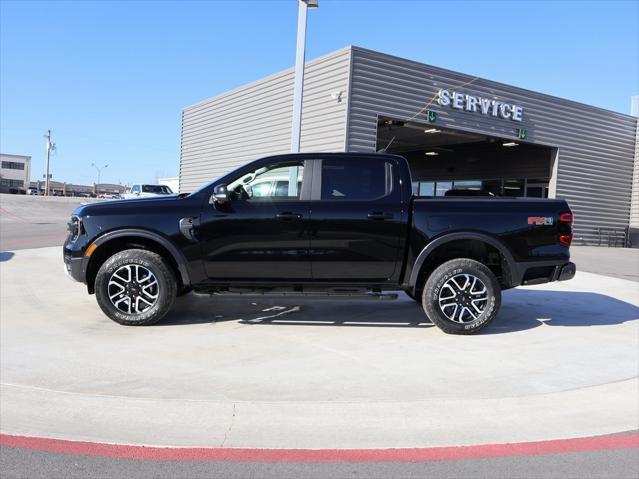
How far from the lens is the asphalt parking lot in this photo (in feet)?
10.7

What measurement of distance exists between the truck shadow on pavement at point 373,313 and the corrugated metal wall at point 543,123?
8510 millimetres

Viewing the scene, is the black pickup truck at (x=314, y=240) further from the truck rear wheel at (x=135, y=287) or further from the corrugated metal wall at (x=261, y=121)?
the corrugated metal wall at (x=261, y=121)

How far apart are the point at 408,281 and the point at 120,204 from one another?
3.28 m

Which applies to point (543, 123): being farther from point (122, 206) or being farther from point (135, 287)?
point (135, 287)

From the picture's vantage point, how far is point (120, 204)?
19.4 ft

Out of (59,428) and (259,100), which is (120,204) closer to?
(59,428)

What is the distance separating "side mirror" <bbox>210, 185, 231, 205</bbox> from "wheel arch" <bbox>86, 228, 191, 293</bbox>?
2.26ft

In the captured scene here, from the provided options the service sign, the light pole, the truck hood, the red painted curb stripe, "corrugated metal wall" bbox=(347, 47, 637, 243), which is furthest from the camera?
the service sign

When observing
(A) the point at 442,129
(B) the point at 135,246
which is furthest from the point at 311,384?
(A) the point at 442,129

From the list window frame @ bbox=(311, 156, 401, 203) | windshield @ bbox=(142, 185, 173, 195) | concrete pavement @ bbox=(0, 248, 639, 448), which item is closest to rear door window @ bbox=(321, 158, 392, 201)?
window frame @ bbox=(311, 156, 401, 203)

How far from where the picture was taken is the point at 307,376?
4508 millimetres

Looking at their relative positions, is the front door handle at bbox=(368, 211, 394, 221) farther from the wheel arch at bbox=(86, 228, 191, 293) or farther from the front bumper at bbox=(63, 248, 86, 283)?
the front bumper at bbox=(63, 248, 86, 283)

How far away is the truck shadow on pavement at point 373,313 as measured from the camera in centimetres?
641

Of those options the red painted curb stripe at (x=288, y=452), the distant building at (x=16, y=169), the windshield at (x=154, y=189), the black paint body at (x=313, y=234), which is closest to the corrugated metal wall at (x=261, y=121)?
the windshield at (x=154, y=189)
